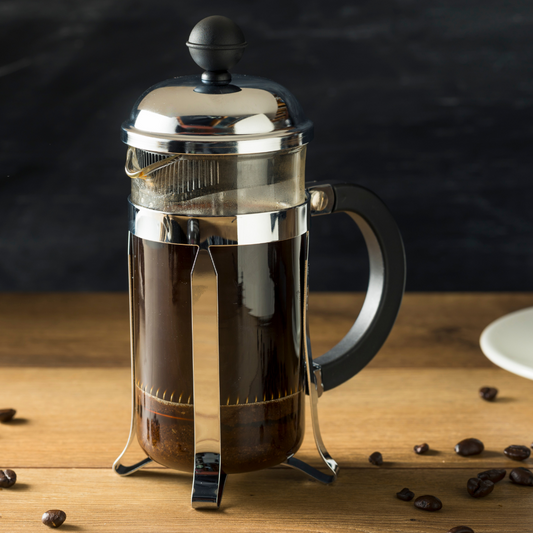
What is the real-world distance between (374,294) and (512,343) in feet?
0.84

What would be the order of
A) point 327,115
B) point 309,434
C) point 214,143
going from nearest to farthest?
1. point 214,143
2. point 309,434
3. point 327,115

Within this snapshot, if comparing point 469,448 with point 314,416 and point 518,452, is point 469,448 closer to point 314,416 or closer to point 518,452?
point 518,452

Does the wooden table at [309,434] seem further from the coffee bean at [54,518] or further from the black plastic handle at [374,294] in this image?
the black plastic handle at [374,294]

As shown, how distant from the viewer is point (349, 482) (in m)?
0.73

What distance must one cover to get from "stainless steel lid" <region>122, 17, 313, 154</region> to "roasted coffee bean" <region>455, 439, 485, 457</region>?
39 cm

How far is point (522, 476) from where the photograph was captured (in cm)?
73

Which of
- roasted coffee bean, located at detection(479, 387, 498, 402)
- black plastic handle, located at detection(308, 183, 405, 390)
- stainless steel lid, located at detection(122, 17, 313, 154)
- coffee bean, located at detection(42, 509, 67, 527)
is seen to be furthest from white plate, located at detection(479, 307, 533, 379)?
coffee bean, located at detection(42, 509, 67, 527)

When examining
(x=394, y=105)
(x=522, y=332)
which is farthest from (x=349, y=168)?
(x=522, y=332)

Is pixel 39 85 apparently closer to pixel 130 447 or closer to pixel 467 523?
pixel 130 447

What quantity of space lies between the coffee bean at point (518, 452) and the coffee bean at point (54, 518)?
18.4 inches

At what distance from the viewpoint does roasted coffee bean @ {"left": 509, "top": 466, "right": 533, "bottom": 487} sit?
0.72 meters

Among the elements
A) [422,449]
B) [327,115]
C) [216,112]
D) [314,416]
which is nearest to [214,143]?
[216,112]

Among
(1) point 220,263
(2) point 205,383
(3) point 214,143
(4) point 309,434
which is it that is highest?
(3) point 214,143

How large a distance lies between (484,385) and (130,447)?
0.47m
